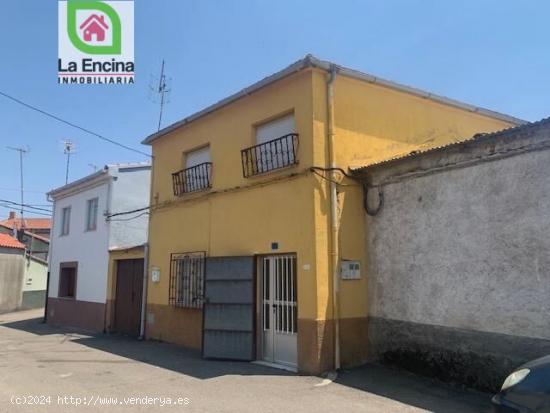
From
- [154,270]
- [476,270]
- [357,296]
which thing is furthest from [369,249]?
[154,270]

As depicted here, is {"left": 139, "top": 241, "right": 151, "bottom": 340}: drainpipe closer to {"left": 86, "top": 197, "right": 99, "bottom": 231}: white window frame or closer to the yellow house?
the yellow house

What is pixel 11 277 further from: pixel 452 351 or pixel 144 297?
pixel 452 351

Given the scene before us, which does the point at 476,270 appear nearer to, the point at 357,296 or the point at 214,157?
the point at 357,296

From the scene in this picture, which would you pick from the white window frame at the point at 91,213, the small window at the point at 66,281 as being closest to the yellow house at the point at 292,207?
the white window frame at the point at 91,213

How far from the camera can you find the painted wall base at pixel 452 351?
21.8ft

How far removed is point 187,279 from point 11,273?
713 inches

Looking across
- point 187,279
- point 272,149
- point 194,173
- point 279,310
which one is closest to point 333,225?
point 279,310

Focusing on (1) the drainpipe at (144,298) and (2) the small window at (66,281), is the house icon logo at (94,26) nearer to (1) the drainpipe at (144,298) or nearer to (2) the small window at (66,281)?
(1) the drainpipe at (144,298)

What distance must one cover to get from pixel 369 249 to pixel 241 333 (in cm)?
298

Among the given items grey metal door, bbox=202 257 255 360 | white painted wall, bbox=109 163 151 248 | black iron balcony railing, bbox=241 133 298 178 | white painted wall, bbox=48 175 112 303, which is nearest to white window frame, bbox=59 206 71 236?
white painted wall, bbox=48 175 112 303

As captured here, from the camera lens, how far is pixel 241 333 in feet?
31.7

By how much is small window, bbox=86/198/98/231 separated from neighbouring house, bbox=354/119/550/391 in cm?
1146

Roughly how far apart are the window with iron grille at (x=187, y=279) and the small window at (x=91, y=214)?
6195mm

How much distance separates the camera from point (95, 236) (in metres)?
16.9
